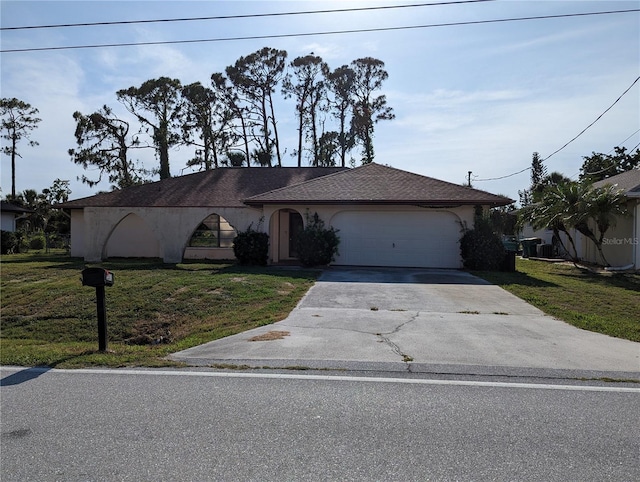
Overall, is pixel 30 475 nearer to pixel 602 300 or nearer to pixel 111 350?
pixel 111 350

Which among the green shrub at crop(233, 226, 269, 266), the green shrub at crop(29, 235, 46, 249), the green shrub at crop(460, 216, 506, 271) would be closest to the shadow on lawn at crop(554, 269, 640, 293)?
the green shrub at crop(460, 216, 506, 271)

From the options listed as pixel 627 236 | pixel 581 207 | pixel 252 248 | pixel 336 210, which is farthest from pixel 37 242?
pixel 627 236

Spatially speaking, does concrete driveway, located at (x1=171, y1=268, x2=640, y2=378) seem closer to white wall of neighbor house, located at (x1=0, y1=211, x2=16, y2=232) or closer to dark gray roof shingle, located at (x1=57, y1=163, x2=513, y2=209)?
dark gray roof shingle, located at (x1=57, y1=163, x2=513, y2=209)

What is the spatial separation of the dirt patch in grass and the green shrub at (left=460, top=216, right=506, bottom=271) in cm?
1169

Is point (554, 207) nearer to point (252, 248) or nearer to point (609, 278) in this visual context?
point (609, 278)

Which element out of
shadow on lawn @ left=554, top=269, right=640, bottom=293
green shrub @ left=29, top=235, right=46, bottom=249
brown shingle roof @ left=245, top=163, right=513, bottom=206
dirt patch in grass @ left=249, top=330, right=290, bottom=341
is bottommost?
dirt patch in grass @ left=249, top=330, right=290, bottom=341

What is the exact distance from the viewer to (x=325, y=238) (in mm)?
18688

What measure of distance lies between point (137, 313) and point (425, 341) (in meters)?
7.01

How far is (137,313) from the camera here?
11.5m

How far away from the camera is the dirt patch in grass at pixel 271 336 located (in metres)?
7.85

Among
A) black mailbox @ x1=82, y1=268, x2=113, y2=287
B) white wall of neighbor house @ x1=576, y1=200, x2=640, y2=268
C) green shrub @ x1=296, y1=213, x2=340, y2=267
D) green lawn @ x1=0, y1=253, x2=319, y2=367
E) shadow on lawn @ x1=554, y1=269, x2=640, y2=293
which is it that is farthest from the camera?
white wall of neighbor house @ x1=576, y1=200, x2=640, y2=268

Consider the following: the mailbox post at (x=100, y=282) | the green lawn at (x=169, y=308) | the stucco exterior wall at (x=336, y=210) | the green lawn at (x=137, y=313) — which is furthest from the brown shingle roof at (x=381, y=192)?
the mailbox post at (x=100, y=282)

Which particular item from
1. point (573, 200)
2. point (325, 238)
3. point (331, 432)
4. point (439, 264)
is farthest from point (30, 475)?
point (573, 200)

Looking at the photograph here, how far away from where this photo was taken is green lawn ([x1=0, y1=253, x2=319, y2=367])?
24.0 ft
